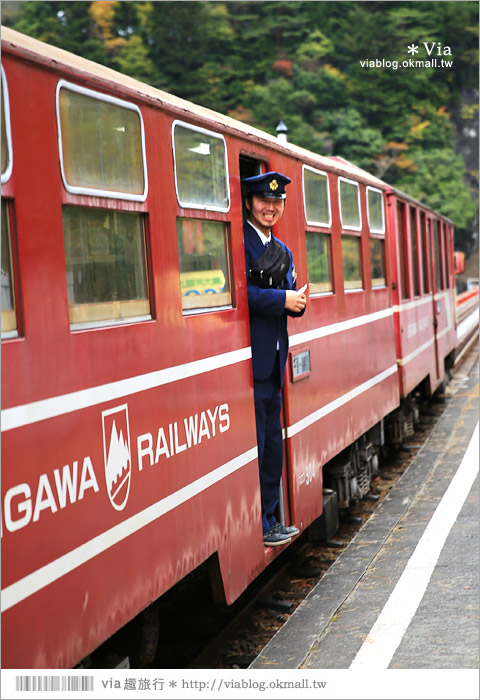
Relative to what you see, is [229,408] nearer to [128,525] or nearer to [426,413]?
[128,525]

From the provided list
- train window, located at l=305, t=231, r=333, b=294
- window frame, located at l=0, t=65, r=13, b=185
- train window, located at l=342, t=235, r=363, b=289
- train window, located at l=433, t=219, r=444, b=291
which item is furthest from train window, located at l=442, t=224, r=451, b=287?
window frame, located at l=0, t=65, r=13, b=185

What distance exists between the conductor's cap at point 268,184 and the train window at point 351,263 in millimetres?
2476

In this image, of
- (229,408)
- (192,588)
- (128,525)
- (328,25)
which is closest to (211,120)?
(229,408)

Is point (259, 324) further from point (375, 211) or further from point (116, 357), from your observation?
point (375, 211)

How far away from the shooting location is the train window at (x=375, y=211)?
343 inches

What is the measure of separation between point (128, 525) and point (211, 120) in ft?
7.04

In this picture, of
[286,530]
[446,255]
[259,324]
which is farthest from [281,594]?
[446,255]

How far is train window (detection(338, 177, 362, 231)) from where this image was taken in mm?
7531

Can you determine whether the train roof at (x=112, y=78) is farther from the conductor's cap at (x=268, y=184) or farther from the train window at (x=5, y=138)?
the conductor's cap at (x=268, y=184)

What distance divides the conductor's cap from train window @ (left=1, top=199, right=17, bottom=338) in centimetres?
245

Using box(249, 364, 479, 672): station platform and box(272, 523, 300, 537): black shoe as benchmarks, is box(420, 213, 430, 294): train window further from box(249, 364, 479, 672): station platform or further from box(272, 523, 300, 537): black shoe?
box(272, 523, 300, 537): black shoe

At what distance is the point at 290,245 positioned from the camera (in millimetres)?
6000

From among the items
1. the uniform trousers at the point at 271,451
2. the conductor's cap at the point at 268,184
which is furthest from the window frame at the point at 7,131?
the uniform trousers at the point at 271,451

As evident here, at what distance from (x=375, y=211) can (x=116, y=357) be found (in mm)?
6006
